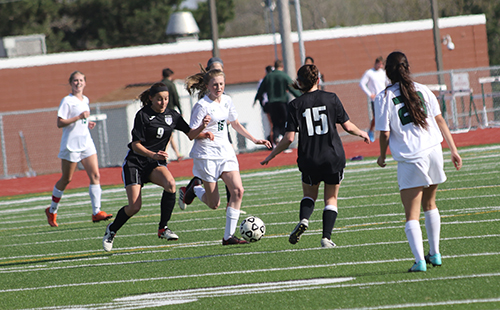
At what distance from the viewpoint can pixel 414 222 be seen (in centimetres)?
576

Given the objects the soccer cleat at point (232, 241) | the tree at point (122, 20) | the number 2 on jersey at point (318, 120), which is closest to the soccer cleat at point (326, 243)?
the number 2 on jersey at point (318, 120)

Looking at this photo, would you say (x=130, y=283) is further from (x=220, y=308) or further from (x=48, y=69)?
(x=48, y=69)

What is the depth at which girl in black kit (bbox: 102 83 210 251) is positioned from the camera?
8.45m

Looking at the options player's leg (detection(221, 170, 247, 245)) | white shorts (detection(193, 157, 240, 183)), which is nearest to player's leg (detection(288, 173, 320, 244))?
player's leg (detection(221, 170, 247, 245))

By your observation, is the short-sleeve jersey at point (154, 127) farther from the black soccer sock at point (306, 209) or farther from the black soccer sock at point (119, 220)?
the black soccer sock at point (306, 209)

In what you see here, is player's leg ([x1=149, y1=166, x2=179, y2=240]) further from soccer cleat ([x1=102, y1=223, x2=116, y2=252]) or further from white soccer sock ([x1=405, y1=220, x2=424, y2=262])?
white soccer sock ([x1=405, y1=220, x2=424, y2=262])

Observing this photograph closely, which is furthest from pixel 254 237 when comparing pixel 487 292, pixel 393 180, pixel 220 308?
pixel 393 180

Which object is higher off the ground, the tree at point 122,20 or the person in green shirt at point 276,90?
the tree at point 122,20

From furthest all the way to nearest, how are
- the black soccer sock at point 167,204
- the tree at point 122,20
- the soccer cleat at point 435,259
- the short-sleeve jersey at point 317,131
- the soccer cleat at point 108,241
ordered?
the tree at point 122,20 < the black soccer sock at point 167,204 < the soccer cleat at point 108,241 < the short-sleeve jersey at point 317,131 < the soccer cleat at point 435,259

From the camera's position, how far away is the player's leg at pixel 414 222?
573 cm

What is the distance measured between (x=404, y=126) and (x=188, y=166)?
16037 mm

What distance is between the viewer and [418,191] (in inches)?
228

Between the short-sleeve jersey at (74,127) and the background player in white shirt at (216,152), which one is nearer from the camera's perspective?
the background player in white shirt at (216,152)

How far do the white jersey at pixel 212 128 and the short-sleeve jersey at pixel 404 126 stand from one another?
9.22ft
